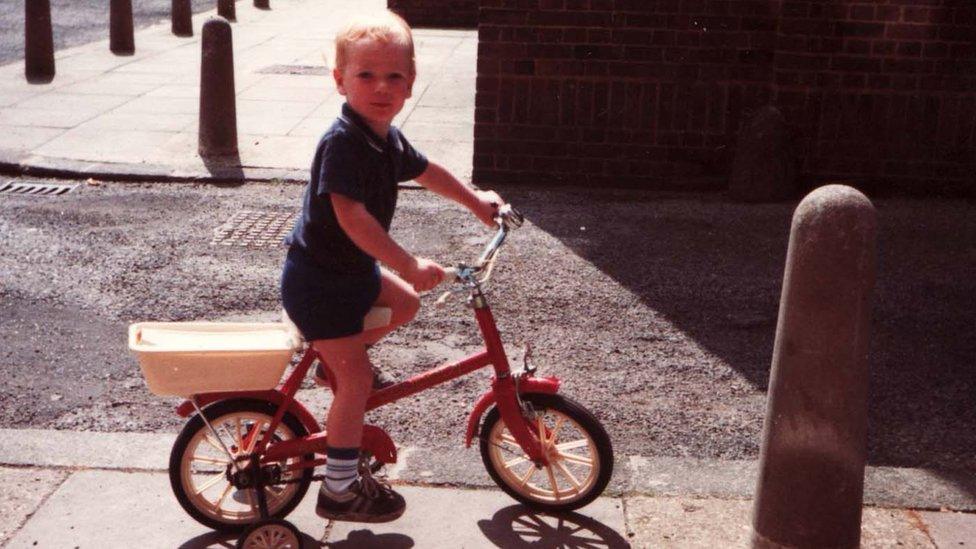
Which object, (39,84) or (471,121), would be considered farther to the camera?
(39,84)

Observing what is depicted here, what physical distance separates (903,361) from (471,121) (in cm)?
583

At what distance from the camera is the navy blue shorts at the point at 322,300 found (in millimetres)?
3580

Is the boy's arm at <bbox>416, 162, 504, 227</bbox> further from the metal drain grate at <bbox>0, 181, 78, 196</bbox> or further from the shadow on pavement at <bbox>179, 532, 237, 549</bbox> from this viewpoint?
the metal drain grate at <bbox>0, 181, 78, 196</bbox>

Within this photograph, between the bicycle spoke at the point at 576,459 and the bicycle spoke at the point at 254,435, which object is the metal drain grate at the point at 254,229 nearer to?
the bicycle spoke at the point at 254,435

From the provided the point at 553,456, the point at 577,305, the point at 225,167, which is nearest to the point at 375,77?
the point at 553,456

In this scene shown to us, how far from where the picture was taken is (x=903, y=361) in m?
5.57

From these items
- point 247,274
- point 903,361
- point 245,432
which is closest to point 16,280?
point 247,274

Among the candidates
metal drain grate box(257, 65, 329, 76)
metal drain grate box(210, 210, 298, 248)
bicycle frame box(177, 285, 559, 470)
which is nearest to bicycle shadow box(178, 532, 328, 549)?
bicycle frame box(177, 285, 559, 470)

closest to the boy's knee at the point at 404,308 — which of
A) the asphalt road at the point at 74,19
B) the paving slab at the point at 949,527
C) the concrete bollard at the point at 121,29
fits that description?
the paving slab at the point at 949,527

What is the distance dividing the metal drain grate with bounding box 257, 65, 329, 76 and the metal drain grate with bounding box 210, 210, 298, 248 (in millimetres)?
5658

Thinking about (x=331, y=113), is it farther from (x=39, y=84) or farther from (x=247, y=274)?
(x=247, y=274)

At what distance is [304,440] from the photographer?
12.4 ft

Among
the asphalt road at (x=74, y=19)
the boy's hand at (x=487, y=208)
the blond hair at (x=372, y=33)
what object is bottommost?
the asphalt road at (x=74, y=19)

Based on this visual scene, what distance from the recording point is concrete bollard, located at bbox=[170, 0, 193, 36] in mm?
16562
